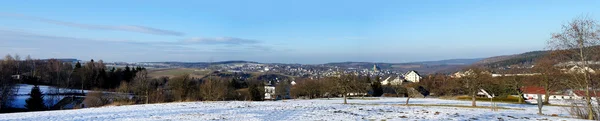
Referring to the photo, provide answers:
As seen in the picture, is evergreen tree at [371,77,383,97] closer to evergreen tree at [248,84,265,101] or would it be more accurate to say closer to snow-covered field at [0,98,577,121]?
evergreen tree at [248,84,265,101]

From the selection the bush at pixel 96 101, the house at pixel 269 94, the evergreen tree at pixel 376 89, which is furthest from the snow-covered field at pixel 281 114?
the evergreen tree at pixel 376 89

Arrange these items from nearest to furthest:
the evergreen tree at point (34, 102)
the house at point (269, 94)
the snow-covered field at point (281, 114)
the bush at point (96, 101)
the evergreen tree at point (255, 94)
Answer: the snow-covered field at point (281, 114)
the bush at point (96, 101)
the evergreen tree at point (34, 102)
the evergreen tree at point (255, 94)
the house at point (269, 94)

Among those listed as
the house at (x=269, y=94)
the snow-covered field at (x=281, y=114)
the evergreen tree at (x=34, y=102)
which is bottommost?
the house at (x=269, y=94)

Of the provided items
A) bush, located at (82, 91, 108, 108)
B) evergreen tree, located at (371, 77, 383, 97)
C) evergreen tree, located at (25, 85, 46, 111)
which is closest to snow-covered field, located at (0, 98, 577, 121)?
bush, located at (82, 91, 108, 108)

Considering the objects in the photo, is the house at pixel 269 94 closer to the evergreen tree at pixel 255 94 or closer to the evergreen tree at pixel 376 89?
the evergreen tree at pixel 255 94

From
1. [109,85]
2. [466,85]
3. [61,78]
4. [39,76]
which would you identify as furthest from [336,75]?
[39,76]

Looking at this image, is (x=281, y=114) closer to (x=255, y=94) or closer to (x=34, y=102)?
(x=255, y=94)

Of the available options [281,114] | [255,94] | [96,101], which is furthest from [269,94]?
[281,114]

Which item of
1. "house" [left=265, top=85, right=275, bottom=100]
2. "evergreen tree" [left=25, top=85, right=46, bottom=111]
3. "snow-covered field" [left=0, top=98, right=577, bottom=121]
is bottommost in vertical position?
"house" [left=265, top=85, right=275, bottom=100]

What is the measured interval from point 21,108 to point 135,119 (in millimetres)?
55930

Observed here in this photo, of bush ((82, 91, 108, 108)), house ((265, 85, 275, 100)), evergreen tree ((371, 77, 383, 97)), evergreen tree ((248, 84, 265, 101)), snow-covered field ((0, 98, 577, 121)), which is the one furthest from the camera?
evergreen tree ((371, 77, 383, 97))

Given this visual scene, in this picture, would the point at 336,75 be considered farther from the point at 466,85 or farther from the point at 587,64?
the point at 587,64

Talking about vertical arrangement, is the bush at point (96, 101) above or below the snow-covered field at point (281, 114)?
below

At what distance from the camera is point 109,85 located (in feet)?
311
